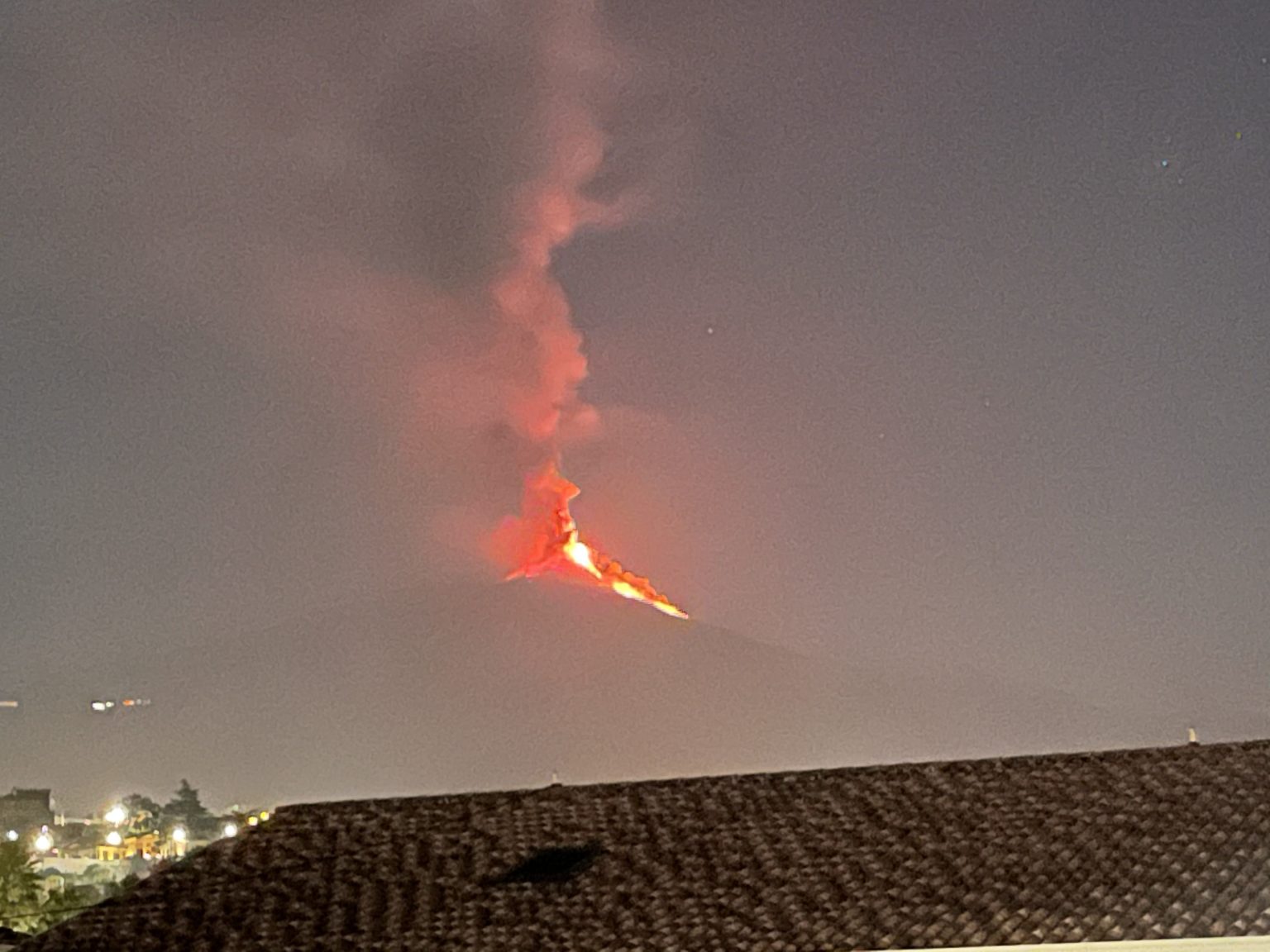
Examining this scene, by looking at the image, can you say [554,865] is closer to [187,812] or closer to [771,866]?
[771,866]

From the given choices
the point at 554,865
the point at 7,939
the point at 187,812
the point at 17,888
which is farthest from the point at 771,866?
the point at 187,812

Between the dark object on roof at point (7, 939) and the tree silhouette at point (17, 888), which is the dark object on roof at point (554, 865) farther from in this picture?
the tree silhouette at point (17, 888)

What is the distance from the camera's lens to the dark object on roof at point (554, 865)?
21750mm

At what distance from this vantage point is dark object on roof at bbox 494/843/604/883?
21.8m

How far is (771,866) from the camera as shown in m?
21.3

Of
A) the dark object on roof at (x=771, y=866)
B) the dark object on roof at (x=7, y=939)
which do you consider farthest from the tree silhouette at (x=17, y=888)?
the dark object on roof at (x=771, y=866)

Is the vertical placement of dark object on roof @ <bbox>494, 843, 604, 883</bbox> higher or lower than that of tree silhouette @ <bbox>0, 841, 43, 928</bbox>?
lower

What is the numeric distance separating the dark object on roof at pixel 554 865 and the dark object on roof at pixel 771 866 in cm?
19

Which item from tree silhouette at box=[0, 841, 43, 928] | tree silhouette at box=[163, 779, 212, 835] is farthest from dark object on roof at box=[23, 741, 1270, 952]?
tree silhouette at box=[163, 779, 212, 835]

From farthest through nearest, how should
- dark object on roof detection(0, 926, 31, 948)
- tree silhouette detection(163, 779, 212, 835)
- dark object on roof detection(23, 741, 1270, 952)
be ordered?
tree silhouette detection(163, 779, 212, 835), dark object on roof detection(0, 926, 31, 948), dark object on roof detection(23, 741, 1270, 952)

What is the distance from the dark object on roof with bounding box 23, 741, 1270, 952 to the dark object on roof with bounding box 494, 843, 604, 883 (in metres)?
0.19

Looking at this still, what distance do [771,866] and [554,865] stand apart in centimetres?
295

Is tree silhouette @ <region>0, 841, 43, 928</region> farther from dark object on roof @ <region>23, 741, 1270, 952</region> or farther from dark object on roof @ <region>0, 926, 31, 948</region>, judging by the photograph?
dark object on roof @ <region>23, 741, 1270, 952</region>

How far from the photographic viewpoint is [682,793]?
24172mm
